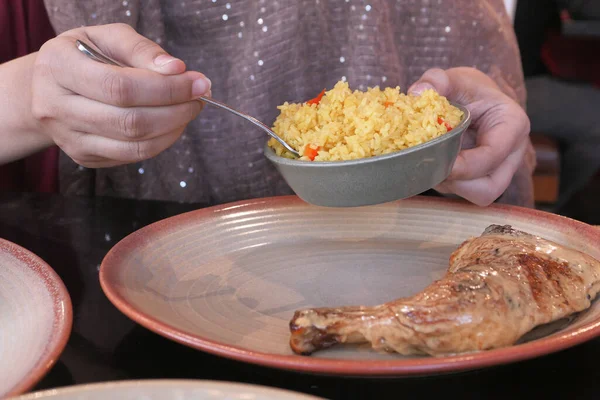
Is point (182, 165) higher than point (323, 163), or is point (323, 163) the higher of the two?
point (323, 163)

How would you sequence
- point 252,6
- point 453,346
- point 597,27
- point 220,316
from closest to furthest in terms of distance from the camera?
point 453,346 < point 220,316 < point 252,6 < point 597,27

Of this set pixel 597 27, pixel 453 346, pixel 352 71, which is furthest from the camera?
pixel 597 27

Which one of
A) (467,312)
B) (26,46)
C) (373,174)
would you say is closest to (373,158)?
(373,174)

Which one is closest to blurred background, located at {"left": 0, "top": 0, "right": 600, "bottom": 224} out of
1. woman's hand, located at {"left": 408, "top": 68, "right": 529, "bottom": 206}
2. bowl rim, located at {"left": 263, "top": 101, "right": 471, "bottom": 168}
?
woman's hand, located at {"left": 408, "top": 68, "right": 529, "bottom": 206}

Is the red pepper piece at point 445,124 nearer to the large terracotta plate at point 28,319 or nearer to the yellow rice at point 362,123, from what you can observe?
the yellow rice at point 362,123

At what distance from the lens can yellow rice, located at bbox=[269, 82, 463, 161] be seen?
91 centimetres

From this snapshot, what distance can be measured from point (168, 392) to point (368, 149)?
19.4 inches

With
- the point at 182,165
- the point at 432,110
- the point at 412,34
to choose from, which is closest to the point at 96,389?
the point at 432,110

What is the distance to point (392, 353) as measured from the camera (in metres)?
0.70

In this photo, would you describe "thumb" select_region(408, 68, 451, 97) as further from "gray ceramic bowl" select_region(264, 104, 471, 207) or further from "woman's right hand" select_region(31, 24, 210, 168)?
"woman's right hand" select_region(31, 24, 210, 168)

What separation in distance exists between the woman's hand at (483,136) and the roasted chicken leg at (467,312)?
0.29 metres

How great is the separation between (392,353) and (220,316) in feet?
0.75

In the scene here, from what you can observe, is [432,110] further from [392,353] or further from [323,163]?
[392,353]

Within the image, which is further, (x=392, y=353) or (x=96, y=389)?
(x=392, y=353)
